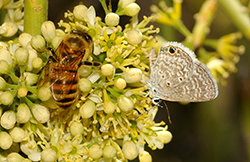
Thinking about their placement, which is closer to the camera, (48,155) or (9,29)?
(48,155)

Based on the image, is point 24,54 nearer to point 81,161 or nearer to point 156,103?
point 81,161

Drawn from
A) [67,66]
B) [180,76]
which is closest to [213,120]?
[180,76]

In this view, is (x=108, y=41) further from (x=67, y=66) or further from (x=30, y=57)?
(x=30, y=57)

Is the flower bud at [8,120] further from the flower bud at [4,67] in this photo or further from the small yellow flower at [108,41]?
the small yellow flower at [108,41]

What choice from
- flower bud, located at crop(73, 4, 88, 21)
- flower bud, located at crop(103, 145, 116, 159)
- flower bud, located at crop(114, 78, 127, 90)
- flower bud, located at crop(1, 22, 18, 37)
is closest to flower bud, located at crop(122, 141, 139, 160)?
flower bud, located at crop(103, 145, 116, 159)

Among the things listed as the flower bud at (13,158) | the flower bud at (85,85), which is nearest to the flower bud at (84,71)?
the flower bud at (85,85)

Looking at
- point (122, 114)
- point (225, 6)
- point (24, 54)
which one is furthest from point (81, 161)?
point (225, 6)
